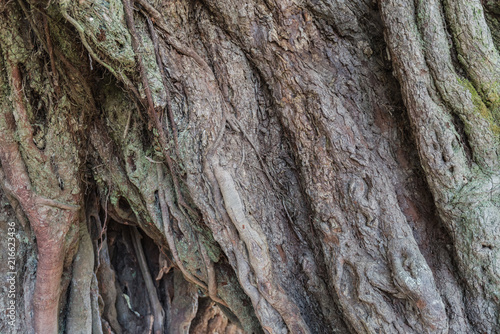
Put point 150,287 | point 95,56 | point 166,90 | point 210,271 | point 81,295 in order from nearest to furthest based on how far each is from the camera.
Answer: point 95,56
point 166,90
point 210,271
point 81,295
point 150,287

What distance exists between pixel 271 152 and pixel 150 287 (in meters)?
1.47

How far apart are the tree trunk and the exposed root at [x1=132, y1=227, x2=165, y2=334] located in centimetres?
46

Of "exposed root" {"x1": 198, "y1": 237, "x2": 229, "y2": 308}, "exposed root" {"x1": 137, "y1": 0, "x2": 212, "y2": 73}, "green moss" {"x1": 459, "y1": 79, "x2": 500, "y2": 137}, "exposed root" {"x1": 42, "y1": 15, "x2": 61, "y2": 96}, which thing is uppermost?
"green moss" {"x1": 459, "y1": 79, "x2": 500, "y2": 137}

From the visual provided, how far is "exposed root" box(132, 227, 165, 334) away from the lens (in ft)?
8.29

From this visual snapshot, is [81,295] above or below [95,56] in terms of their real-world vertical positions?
below

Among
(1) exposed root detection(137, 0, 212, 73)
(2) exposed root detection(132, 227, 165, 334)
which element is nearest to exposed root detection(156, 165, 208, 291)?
(1) exposed root detection(137, 0, 212, 73)

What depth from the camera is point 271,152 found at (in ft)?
6.38

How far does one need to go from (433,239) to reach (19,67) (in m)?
2.34

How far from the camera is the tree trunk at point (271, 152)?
1538 millimetres

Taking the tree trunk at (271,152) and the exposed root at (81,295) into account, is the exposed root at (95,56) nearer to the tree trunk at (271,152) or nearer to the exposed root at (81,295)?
the tree trunk at (271,152)

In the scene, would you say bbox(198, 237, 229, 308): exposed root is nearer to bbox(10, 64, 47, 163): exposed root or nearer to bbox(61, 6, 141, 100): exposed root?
bbox(61, 6, 141, 100): exposed root

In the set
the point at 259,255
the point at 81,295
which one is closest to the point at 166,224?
the point at 259,255

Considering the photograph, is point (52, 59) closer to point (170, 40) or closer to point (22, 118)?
point (22, 118)

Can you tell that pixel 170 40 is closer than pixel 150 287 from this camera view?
Yes
